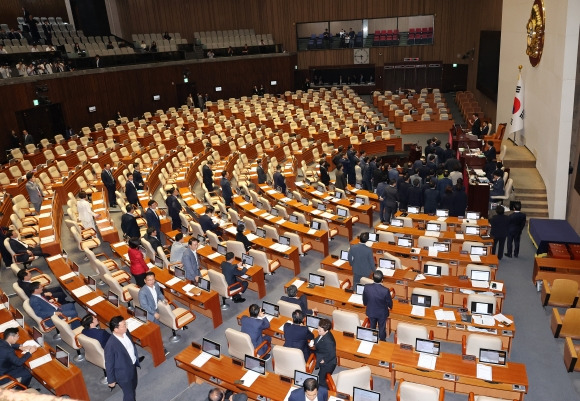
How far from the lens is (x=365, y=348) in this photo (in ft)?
24.8

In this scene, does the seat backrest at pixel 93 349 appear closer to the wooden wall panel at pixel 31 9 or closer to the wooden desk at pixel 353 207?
the wooden desk at pixel 353 207

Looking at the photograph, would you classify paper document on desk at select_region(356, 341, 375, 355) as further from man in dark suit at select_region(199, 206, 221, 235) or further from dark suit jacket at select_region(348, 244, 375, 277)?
man in dark suit at select_region(199, 206, 221, 235)

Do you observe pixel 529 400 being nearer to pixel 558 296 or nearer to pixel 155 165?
pixel 558 296

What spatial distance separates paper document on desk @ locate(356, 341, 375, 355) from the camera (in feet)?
24.5

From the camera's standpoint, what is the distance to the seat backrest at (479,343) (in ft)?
23.4

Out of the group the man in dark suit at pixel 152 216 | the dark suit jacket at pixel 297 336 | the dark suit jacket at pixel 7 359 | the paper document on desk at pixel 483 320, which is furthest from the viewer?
the man in dark suit at pixel 152 216

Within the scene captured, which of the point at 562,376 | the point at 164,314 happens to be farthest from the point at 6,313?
the point at 562,376

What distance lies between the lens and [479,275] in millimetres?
9469

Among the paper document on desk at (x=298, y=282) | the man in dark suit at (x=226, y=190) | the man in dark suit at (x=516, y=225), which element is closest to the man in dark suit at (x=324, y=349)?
the paper document on desk at (x=298, y=282)

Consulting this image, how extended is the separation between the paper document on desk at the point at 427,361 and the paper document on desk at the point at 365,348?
77cm

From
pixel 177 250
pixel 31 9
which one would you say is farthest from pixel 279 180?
pixel 31 9

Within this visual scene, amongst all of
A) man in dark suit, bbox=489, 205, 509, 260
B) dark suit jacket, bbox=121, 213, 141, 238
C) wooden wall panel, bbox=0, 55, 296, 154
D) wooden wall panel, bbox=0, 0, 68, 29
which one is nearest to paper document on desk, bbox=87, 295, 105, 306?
dark suit jacket, bbox=121, 213, 141, 238

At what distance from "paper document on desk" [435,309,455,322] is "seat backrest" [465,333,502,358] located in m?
0.88

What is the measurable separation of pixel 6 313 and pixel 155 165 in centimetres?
1065
